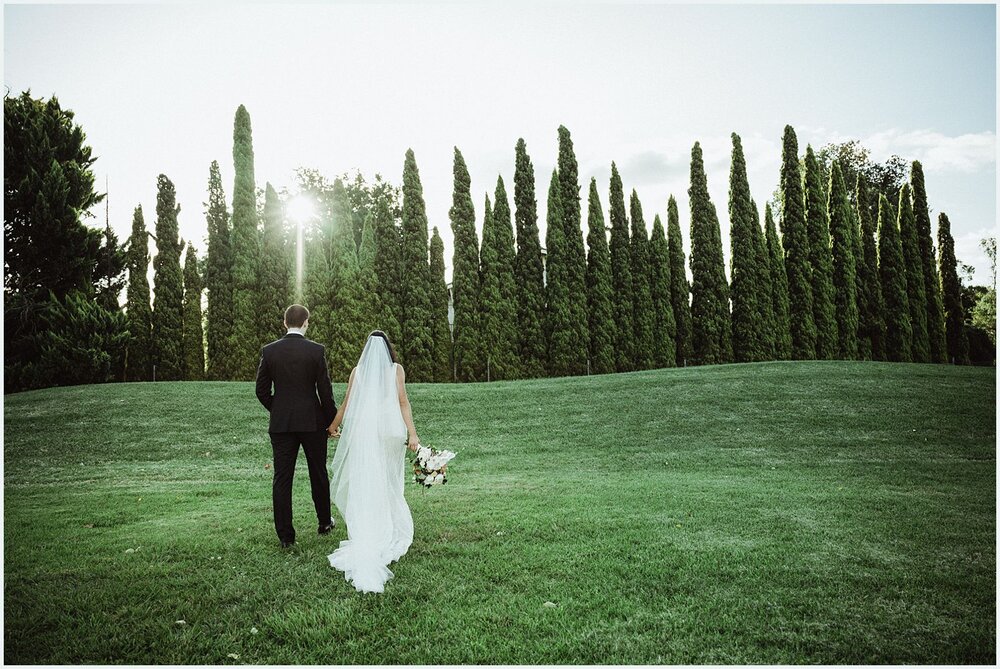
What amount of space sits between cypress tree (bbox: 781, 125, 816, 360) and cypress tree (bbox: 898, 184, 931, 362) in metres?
5.83

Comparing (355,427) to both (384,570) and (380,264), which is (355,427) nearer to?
(384,570)

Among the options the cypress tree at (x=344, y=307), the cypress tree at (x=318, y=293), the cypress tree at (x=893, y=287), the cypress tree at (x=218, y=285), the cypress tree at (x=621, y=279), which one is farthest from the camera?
the cypress tree at (x=893, y=287)

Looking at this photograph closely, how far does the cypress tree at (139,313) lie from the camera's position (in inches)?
976

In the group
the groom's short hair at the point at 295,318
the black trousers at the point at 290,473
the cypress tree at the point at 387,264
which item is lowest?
the black trousers at the point at 290,473

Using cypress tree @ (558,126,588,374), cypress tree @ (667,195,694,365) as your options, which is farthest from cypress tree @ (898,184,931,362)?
cypress tree @ (558,126,588,374)

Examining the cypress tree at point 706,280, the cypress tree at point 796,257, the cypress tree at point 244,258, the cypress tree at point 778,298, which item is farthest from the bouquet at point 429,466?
the cypress tree at point 796,257

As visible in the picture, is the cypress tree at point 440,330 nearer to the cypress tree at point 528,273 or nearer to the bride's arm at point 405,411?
the cypress tree at point 528,273

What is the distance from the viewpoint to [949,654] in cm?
345

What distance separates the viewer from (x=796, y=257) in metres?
27.0

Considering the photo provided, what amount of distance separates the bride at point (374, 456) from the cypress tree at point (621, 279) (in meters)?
20.7

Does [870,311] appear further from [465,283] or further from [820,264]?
[465,283]

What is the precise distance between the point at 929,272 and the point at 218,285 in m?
33.9

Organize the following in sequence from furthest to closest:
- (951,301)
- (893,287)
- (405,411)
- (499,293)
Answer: (951,301), (893,287), (499,293), (405,411)

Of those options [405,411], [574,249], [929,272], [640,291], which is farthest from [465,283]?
[929,272]
